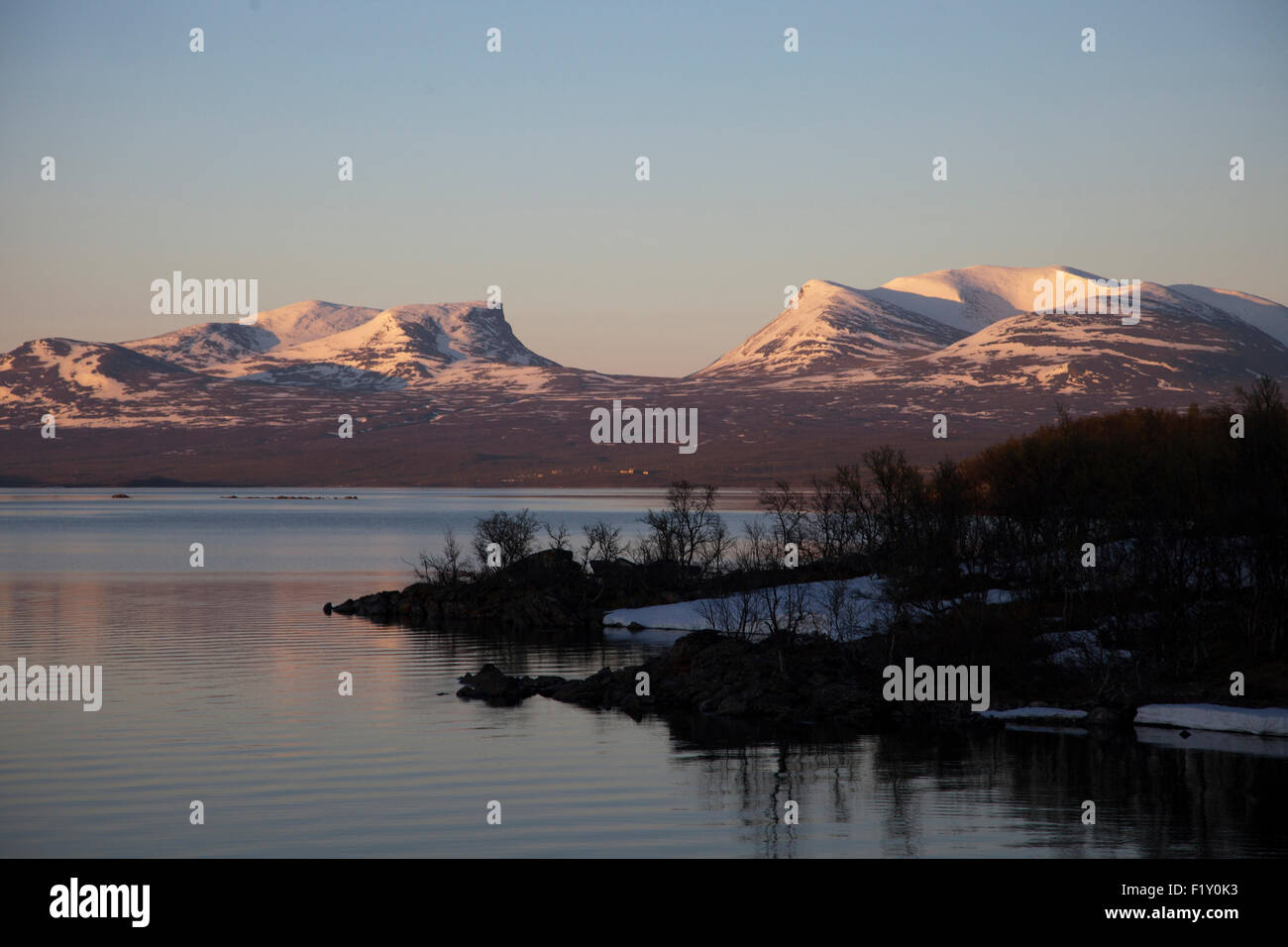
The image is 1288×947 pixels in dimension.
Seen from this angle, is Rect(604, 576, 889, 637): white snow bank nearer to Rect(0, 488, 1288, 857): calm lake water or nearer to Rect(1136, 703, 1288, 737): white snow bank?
Rect(0, 488, 1288, 857): calm lake water

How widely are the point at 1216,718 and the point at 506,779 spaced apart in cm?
1790

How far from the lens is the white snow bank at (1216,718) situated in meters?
32.8

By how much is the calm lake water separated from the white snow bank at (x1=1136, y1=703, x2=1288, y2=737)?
1.69 m

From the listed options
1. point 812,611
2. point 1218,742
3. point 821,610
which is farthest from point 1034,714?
point 821,610

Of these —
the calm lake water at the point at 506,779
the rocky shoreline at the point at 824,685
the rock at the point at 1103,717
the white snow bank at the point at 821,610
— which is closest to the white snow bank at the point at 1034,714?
the rocky shoreline at the point at 824,685

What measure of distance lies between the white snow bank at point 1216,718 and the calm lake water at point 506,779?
1690mm

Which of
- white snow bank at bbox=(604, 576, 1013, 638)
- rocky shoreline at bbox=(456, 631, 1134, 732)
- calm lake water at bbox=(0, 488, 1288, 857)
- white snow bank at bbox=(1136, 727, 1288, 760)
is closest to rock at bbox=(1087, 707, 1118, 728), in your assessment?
rocky shoreline at bbox=(456, 631, 1134, 732)

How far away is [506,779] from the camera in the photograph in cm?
2792

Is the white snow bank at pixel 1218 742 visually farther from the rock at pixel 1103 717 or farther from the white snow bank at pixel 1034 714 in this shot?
the white snow bank at pixel 1034 714

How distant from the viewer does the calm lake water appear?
2281cm

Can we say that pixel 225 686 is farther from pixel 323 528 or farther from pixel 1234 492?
pixel 323 528

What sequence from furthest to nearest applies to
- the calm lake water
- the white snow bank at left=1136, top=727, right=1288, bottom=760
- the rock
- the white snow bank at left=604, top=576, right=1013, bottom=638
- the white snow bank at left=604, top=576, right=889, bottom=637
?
1. the white snow bank at left=604, top=576, right=889, bottom=637
2. the white snow bank at left=604, top=576, right=1013, bottom=638
3. the rock
4. the white snow bank at left=1136, top=727, right=1288, bottom=760
5. the calm lake water
